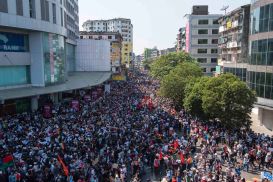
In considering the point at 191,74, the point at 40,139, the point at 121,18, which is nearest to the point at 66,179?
the point at 40,139

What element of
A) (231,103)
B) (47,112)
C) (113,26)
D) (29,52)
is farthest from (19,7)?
(113,26)

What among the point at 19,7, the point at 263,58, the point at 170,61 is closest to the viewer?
the point at 19,7

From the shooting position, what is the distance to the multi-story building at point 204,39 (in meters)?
81.1

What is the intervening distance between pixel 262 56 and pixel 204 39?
1967 inches

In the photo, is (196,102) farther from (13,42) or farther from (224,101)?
(13,42)

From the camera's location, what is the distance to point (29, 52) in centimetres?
3650

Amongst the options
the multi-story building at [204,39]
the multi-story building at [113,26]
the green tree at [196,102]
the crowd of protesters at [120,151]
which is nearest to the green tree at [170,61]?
the multi-story building at [204,39]

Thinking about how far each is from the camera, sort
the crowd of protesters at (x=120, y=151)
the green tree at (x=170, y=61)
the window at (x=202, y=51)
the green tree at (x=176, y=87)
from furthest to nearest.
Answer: the window at (x=202, y=51), the green tree at (x=170, y=61), the green tree at (x=176, y=87), the crowd of protesters at (x=120, y=151)

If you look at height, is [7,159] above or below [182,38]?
below

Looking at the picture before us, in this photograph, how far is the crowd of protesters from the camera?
1734 centimetres

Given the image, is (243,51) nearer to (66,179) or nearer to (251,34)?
(251,34)

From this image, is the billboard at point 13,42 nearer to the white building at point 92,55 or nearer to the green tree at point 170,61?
the green tree at point 170,61

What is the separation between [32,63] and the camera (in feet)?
121

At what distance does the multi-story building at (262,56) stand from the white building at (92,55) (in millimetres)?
44501
